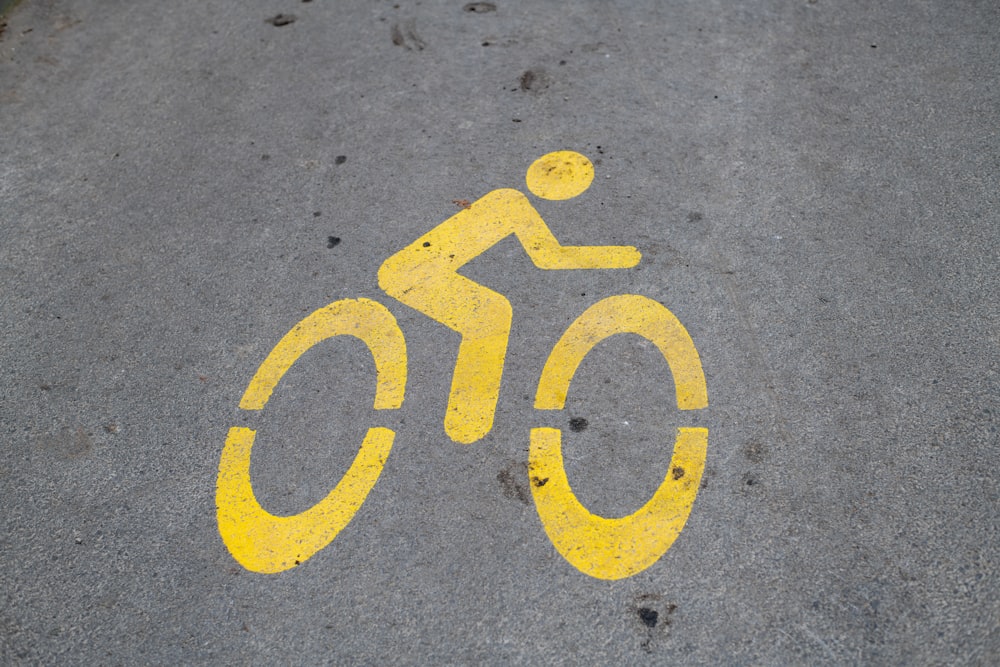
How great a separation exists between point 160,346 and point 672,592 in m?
2.54

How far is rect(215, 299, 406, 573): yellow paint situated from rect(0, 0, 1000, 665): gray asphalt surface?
64mm

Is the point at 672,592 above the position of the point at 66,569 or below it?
above

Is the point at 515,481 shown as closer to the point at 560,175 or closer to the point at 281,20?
the point at 560,175

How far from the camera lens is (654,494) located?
3127mm

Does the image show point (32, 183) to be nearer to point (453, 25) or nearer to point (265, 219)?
point (265, 219)

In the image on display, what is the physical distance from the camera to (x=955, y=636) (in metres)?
2.67

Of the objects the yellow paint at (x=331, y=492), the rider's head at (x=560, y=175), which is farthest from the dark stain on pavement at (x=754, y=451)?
the rider's head at (x=560, y=175)

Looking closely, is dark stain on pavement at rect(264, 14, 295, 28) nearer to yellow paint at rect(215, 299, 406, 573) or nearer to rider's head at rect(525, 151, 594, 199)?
rider's head at rect(525, 151, 594, 199)

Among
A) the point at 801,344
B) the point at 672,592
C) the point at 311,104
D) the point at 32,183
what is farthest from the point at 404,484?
the point at 32,183

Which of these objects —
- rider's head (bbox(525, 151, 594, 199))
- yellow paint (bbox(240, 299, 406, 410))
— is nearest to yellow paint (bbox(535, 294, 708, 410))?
yellow paint (bbox(240, 299, 406, 410))

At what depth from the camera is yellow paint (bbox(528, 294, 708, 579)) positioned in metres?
2.99

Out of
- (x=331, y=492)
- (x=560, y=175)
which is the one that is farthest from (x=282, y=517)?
(x=560, y=175)

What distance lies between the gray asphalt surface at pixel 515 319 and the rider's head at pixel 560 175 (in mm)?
77

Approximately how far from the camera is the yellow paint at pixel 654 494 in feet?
9.80
